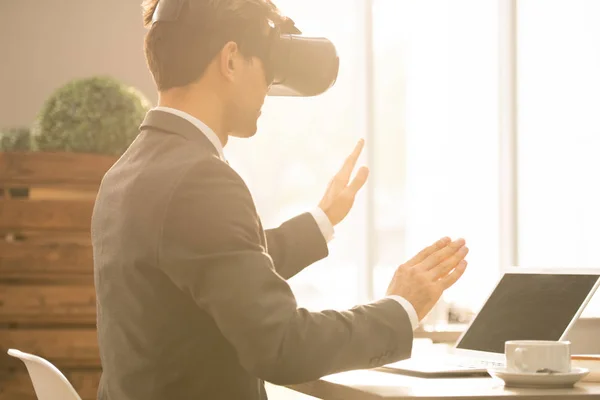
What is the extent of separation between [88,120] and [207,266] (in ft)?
6.93

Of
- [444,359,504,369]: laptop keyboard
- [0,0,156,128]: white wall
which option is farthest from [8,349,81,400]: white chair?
[0,0,156,128]: white wall

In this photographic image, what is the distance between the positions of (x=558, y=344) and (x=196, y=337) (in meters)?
0.56

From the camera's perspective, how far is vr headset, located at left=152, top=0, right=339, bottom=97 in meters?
1.62

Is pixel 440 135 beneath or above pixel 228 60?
beneath

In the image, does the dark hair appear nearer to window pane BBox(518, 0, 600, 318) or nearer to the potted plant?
the potted plant

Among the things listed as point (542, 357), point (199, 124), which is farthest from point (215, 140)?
point (542, 357)

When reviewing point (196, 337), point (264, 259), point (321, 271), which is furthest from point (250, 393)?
point (321, 271)

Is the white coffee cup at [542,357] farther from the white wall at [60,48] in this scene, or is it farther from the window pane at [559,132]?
the window pane at [559,132]

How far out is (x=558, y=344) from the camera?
1.45 m

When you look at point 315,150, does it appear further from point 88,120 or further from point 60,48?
point 88,120

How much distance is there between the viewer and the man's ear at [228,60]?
60.2 inches

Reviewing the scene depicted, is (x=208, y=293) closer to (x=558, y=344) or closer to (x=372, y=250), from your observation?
(x=558, y=344)

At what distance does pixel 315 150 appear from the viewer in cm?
452

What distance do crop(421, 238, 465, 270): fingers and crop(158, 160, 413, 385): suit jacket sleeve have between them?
0.50ft
